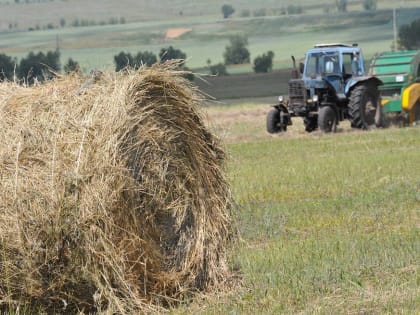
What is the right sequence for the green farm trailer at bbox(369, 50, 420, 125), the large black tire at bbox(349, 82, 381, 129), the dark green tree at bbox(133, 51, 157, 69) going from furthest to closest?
the green farm trailer at bbox(369, 50, 420, 125) < the large black tire at bbox(349, 82, 381, 129) < the dark green tree at bbox(133, 51, 157, 69)

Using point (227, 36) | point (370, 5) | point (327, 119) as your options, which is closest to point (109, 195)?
point (327, 119)

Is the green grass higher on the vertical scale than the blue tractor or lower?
lower

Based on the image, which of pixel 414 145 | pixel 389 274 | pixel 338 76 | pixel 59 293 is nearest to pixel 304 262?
pixel 389 274

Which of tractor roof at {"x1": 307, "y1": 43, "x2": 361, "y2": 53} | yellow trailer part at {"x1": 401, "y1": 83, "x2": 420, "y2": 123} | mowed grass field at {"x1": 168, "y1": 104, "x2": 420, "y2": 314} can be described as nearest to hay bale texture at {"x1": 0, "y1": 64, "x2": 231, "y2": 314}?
mowed grass field at {"x1": 168, "y1": 104, "x2": 420, "y2": 314}

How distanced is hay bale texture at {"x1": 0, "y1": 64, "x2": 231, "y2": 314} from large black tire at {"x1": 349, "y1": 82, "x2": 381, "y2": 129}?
16.0 metres

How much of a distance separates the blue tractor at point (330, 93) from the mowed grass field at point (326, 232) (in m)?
4.45

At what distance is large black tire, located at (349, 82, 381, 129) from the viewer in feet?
80.5

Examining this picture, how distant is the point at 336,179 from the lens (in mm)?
15109

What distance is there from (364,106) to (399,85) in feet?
8.06

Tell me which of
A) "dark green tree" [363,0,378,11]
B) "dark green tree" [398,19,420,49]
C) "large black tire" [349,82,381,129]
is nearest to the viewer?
"large black tire" [349,82,381,129]

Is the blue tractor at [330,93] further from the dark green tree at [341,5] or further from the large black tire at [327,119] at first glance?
the dark green tree at [341,5]

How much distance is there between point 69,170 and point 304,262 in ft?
8.34

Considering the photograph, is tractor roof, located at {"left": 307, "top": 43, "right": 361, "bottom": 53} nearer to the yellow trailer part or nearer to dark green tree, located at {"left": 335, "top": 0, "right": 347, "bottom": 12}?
the yellow trailer part

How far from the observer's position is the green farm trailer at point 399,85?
2556 centimetres
